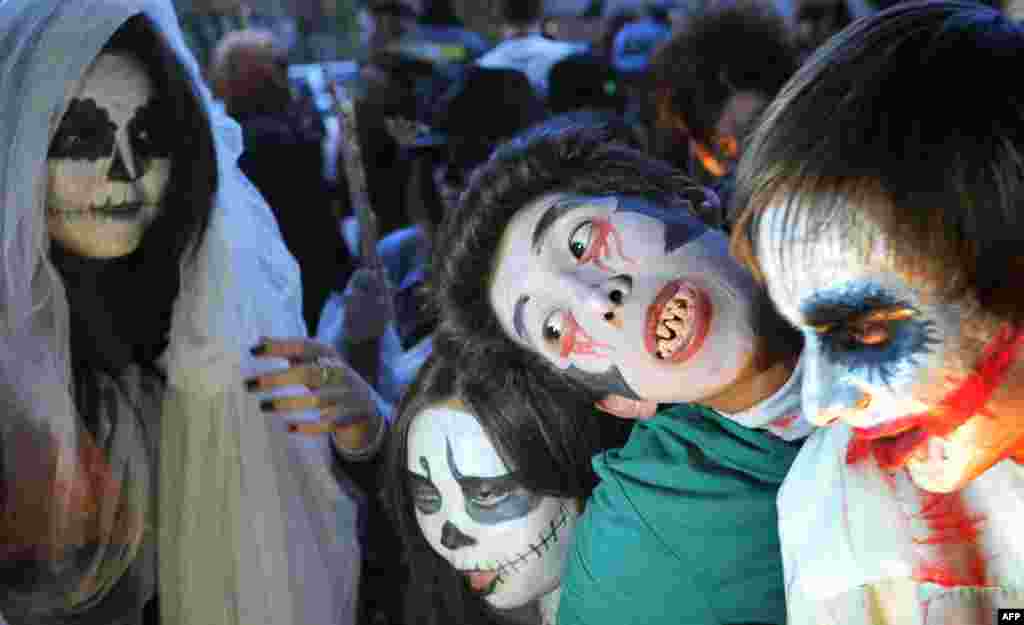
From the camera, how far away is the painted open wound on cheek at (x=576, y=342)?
101 centimetres

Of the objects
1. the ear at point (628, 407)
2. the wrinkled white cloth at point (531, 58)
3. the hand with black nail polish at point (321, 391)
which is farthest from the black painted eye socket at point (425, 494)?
the wrinkled white cloth at point (531, 58)

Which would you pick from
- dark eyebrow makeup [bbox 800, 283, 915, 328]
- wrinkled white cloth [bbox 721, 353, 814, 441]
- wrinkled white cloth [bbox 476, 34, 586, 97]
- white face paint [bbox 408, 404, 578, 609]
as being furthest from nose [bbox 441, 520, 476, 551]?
wrinkled white cloth [bbox 476, 34, 586, 97]

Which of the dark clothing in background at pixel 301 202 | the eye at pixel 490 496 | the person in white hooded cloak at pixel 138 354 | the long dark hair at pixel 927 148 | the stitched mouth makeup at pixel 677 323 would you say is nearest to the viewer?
the long dark hair at pixel 927 148

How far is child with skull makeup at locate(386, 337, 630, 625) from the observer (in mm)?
1179

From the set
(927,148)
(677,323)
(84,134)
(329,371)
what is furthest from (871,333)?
(84,134)

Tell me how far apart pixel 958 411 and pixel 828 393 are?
0.09 m

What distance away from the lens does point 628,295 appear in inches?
39.4

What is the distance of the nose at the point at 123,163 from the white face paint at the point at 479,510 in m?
0.44

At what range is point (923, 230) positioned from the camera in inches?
25.1

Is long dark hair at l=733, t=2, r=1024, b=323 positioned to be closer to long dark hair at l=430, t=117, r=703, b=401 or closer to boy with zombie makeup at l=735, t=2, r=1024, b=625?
boy with zombie makeup at l=735, t=2, r=1024, b=625

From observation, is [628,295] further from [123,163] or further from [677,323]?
[123,163]

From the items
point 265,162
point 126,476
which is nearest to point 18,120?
point 126,476

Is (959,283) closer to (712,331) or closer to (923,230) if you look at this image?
(923,230)

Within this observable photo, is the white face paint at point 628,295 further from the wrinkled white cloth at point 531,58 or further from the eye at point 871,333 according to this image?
the wrinkled white cloth at point 531,58
